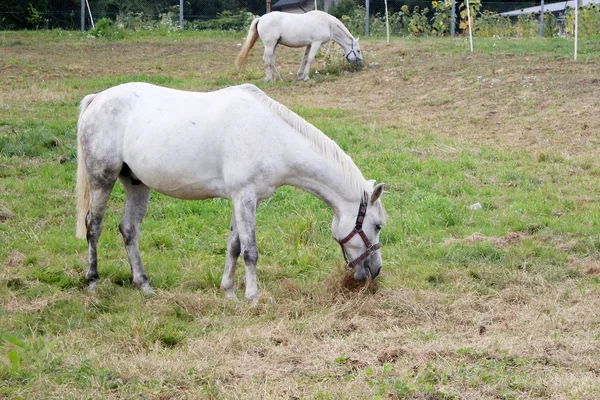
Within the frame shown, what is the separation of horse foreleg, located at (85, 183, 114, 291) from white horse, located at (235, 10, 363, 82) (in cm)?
1132

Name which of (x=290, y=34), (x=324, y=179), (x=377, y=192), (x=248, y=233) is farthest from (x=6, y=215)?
(x=290, y=34)

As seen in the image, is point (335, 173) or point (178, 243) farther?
point (178, 243)

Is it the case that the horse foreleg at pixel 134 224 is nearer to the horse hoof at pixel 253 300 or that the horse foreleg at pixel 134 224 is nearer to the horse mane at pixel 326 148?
the horse hoof at pixel 253 300

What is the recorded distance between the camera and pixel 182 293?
572 cm

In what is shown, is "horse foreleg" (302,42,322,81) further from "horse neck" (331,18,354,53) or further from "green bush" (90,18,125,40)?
"green bush" (90,18,125,40)

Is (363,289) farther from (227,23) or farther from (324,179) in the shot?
(227,23)

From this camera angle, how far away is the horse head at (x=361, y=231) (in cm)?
561

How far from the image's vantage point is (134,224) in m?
6.15

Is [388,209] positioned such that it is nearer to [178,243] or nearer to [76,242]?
[178,243]

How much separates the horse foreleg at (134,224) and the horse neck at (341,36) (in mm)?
12225

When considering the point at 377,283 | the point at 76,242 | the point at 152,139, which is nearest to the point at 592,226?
the point at 377,283

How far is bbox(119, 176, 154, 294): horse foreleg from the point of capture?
607 cm

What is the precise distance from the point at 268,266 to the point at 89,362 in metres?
2.55

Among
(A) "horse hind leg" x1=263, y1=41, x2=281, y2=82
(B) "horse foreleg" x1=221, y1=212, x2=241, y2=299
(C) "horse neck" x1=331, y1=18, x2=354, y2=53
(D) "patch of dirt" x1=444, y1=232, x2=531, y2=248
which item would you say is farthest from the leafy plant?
(B) "horse foreleg" x1=221, y1=212, x2=241, y2=299
